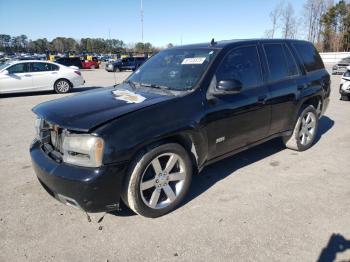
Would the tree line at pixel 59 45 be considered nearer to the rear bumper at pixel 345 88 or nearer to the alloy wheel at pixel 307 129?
the rear bumper at pixel 345 88

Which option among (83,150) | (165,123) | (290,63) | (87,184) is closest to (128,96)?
(165,123)

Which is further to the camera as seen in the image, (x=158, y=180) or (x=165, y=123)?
(x=158, y=180)

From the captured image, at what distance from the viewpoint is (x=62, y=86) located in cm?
1366

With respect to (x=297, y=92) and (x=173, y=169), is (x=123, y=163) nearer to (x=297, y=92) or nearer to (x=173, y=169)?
(x=173, y=169)

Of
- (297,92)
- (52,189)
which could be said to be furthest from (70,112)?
(297,92)

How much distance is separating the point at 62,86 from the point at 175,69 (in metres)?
10.9

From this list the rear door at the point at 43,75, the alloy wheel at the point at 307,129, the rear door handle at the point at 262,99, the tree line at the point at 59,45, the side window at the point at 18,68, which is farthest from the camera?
the tree line at the point at 59,45

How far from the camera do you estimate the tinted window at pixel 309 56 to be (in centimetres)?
520

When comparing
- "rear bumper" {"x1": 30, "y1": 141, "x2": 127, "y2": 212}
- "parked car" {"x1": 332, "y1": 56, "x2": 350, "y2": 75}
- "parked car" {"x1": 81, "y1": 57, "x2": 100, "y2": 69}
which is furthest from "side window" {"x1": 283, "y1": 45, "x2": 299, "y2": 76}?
"parked car" {"x1": 81, "y1": 57, "x2": 100, "y2": 69}

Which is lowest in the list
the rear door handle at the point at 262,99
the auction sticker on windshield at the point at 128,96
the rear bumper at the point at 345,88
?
the rear bumper at the point at 345,88

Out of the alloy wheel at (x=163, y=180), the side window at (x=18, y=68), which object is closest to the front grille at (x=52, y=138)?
the alloy wheel at (x=163, y=180)

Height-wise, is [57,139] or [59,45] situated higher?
[59,45]

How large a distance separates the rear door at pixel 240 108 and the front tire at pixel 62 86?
1120cm

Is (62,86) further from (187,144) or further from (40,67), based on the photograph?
(187,144)
